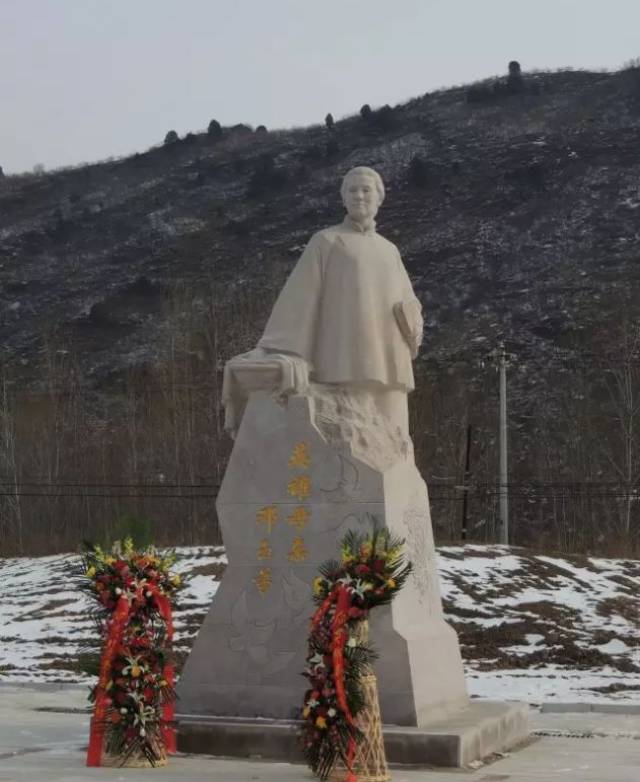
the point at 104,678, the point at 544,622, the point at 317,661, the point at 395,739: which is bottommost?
the point at 544,622

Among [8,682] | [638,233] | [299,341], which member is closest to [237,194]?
[638,233]

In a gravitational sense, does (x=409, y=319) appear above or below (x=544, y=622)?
above

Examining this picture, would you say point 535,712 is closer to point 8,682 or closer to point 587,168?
point 8,682

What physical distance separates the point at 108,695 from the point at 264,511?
1.79m

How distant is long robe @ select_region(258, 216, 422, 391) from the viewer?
10.5m

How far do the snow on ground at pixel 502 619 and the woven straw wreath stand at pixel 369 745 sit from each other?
5.92m

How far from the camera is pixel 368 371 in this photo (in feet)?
34.3

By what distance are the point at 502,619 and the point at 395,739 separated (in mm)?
10747

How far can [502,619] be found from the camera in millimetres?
19672

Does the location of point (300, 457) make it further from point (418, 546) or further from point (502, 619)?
point (502, 619)

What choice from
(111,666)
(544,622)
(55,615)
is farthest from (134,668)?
(55,615)

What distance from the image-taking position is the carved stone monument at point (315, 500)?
9867 millimetres

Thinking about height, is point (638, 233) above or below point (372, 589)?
above

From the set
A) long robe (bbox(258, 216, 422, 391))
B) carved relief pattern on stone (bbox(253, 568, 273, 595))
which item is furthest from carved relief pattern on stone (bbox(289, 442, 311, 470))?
carved relief pattern on stone (bbox(253, 568, 273, 595))
